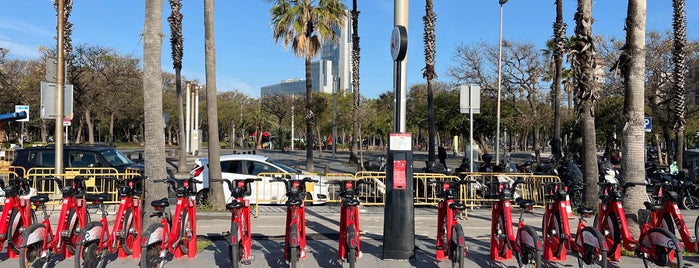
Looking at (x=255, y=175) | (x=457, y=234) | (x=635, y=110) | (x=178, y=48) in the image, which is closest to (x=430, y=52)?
(x=178, y=48)

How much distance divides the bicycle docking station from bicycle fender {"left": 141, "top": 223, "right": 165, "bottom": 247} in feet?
9.42

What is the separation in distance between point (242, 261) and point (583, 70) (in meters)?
8.80

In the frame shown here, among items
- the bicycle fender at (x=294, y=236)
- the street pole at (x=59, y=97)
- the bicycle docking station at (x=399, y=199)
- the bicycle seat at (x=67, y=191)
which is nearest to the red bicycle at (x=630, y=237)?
the bicycle docking station at (x=399, y=199)

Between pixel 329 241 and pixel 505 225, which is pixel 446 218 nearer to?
pixel 505 225

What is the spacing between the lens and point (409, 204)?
7012mm

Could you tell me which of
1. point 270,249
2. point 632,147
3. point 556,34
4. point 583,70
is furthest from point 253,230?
point 556,34

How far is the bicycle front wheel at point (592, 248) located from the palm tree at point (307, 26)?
1711 cm

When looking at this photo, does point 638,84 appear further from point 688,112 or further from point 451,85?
point 451,85

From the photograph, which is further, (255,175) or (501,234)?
(255,175)

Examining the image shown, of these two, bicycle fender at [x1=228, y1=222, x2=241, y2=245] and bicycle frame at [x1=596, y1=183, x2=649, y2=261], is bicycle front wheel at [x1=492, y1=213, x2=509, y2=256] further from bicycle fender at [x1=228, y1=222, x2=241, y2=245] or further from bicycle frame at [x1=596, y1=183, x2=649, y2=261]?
bicycle fender at [x1=228, y1=222, x2=241, y2=245]

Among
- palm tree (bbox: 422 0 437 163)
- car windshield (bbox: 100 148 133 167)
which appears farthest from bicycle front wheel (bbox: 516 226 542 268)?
palm tree (bbox: 422 0 437 163)

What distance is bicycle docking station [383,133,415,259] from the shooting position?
22.9 ft

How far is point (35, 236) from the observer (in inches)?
243

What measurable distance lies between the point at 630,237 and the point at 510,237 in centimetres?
146
